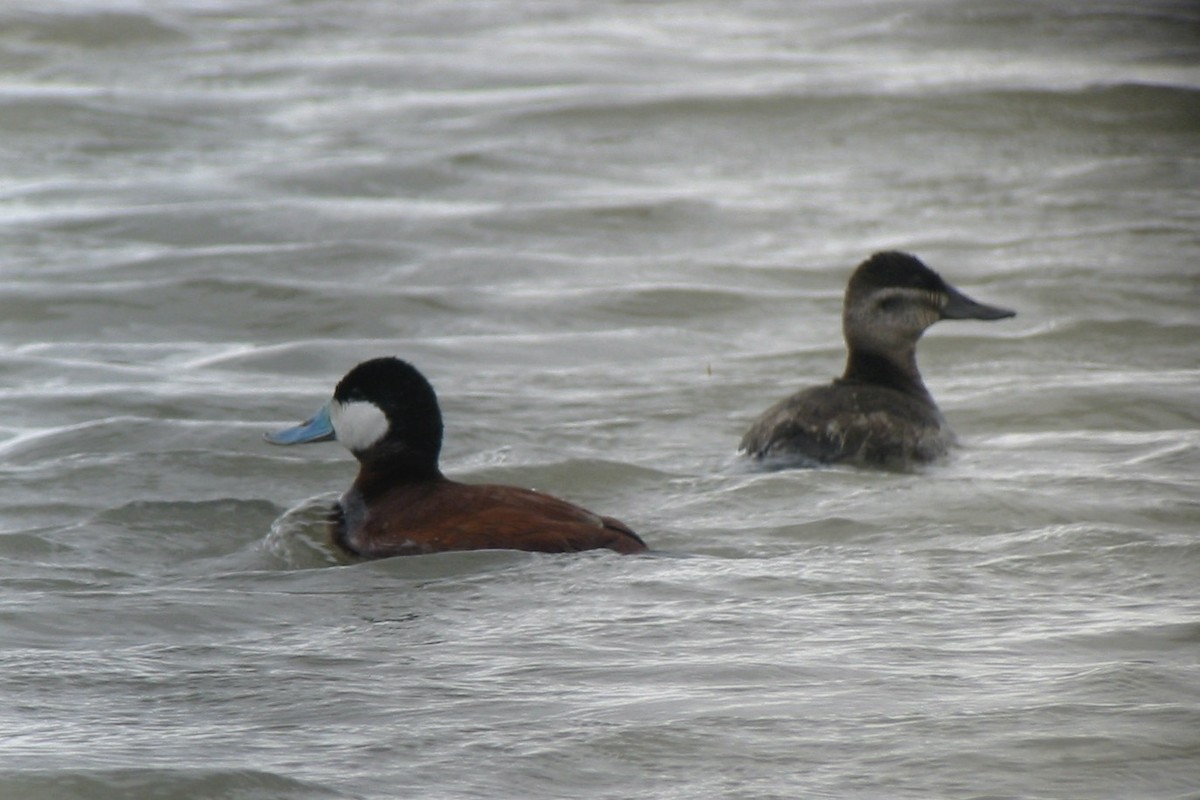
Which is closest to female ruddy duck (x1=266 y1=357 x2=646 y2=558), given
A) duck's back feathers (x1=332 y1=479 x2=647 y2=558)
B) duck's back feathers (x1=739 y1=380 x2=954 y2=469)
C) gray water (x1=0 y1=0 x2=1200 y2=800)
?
duck's back feathers (x1=332 y1=479 x2=647 y2=558)

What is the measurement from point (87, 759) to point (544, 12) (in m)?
19.6

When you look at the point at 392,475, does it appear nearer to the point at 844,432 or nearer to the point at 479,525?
the point at 479,525

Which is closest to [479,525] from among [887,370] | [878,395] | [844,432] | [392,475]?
[392,475]

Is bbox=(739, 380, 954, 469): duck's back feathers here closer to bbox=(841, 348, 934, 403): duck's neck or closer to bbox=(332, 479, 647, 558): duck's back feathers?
bbox=(841, 348, 934, 403): duck's neck

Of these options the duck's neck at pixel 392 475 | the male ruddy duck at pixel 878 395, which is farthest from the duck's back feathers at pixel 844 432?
the duck's neck at pixel 392 475

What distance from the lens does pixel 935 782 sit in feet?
16.5

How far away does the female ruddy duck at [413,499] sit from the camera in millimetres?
7027

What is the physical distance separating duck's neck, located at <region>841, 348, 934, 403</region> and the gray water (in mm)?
419

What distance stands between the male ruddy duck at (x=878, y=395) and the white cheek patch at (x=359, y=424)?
1924 mm

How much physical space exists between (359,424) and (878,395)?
2577mm

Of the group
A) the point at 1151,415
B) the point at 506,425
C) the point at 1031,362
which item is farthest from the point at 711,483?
the point at 1031,362

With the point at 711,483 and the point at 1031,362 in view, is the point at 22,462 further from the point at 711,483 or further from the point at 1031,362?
the point at 1031,362

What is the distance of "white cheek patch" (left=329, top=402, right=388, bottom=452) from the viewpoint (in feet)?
24.7

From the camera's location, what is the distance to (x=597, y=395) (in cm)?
1034
